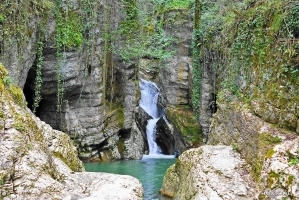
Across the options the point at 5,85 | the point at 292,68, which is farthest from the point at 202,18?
the point at 5,85

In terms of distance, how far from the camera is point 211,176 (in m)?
7.21

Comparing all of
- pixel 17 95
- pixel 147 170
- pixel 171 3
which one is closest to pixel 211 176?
pixel 17 95

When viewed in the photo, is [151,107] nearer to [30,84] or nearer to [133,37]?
[133,37]

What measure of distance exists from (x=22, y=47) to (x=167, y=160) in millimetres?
9171

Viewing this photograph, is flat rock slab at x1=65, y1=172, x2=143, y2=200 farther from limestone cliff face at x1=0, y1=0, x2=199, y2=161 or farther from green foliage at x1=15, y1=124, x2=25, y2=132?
limestone cliff face at x1=0, y1=0, x2=199, y2=161

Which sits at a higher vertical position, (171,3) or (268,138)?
(171,3)

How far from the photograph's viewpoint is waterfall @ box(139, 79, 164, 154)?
20094 mm

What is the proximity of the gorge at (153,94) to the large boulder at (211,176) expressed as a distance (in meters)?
0.03

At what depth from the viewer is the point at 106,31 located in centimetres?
1670

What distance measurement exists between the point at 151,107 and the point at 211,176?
13.7 metres

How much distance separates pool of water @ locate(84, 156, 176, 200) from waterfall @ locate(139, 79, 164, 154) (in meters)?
1.46

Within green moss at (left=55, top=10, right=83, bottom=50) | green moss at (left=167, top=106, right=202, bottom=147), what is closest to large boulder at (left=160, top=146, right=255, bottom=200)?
green moss at (left=55, top=10, right=83, bottom=50)

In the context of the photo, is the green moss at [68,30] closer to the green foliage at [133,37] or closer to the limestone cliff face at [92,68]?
the limestone cliff face at [92,68]

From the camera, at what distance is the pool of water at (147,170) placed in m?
10.7
